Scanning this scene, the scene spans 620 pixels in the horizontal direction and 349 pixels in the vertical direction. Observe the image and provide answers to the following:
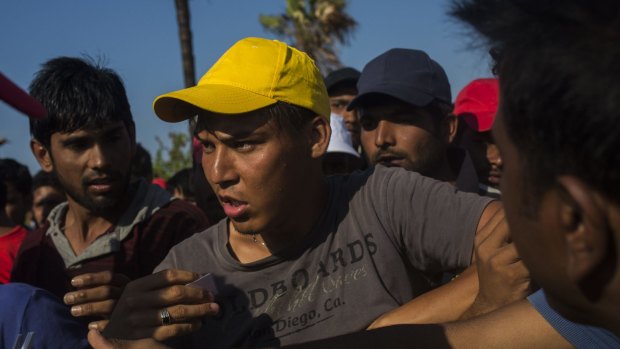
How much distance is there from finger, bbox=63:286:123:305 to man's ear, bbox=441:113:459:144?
2195 mm

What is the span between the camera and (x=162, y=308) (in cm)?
241

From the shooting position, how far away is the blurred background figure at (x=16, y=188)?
27.1 ft

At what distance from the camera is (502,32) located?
141 centimetres

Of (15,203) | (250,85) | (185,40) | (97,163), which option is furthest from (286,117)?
(185,40)

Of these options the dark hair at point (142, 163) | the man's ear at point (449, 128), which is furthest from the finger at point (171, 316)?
the dark hair at point (142, 163)

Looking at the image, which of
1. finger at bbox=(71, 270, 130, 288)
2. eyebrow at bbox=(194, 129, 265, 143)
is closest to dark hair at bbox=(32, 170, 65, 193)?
finger at bbox=(71, 270, 130, 288)

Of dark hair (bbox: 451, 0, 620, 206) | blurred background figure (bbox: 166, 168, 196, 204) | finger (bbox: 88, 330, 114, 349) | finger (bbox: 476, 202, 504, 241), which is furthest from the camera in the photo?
blurred background figure (bbox: 166, 168, 196, 204)

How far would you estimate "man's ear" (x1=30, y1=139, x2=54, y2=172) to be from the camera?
4391 millimetres

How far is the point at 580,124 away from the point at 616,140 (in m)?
0.06

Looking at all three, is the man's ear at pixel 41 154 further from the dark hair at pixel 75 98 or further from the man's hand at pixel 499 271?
the man's hand at pixel 499 271

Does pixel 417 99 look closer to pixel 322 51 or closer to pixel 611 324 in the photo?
pixel 611 324

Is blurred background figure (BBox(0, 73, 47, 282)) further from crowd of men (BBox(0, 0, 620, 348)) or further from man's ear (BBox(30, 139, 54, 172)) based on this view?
man's ear (BBox(30, 139, 54, 172))

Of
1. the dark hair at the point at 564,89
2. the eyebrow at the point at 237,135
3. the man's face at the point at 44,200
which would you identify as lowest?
the man's face at the point at 44,200

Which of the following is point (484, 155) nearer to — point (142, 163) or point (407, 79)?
point (407, 79)
